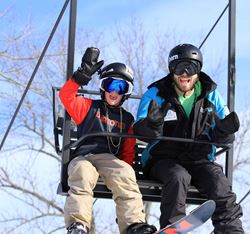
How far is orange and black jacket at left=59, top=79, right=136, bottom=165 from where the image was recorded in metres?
3.79

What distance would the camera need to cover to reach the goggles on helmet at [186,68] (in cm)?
379

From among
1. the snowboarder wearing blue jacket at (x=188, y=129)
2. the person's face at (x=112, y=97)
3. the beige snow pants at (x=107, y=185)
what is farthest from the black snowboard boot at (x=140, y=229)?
the person's face at (x=112, y=97)

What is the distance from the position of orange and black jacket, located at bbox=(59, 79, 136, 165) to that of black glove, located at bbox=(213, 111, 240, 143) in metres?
0.62

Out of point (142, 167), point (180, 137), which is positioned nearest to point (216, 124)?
point (180, 137)

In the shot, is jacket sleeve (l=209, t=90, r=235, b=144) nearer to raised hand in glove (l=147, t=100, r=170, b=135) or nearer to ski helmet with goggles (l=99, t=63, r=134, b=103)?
raised hand in glove (l=147, t=100, r=170, b=135)

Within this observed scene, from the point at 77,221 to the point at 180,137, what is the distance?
3.11ft

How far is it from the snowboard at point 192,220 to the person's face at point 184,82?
0.88 metres

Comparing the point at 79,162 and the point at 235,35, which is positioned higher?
the point at 235,35

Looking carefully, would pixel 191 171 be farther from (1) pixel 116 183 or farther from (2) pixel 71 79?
(2) pixel 71 79

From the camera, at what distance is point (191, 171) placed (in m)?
3.80

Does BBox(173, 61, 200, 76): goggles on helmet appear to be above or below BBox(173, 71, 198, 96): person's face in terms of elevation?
above

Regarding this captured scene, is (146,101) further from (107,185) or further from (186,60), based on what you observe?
(107,185)

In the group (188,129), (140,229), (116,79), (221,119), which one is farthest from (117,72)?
(140,229)

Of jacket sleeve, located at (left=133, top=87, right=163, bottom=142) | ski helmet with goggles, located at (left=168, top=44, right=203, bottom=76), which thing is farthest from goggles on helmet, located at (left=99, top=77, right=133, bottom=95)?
ski helmet with goggles, located at (left=168, top=44, right=203, bottom=76)
